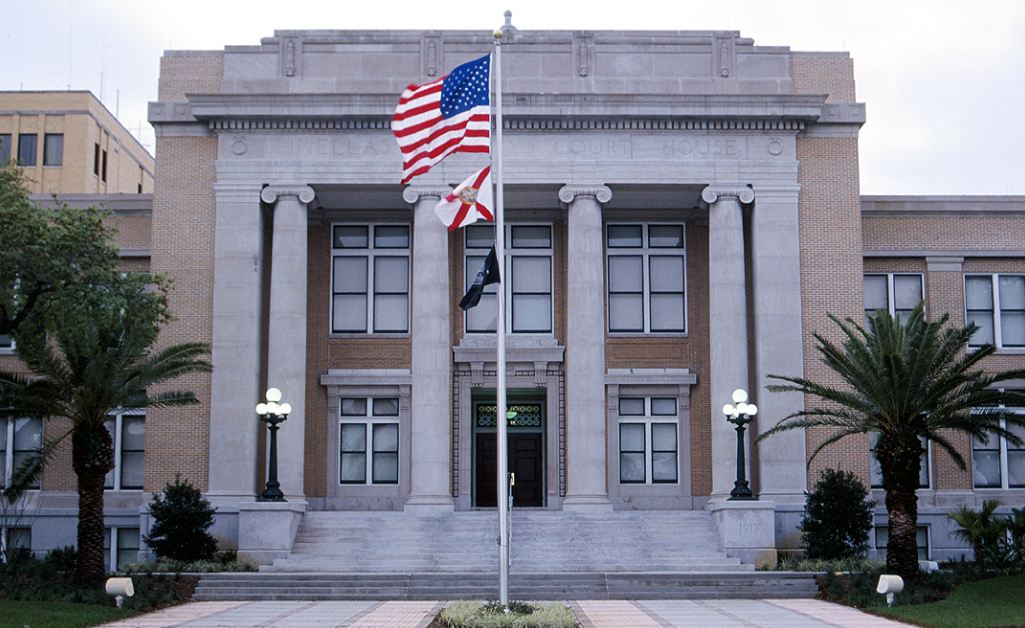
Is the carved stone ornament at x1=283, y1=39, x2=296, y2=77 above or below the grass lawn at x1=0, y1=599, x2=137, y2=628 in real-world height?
above

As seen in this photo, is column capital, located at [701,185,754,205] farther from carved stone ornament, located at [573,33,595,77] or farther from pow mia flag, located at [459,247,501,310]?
pow mia flag, located at [459,247,501,310]

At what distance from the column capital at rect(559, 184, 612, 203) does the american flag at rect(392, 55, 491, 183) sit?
14083 mm

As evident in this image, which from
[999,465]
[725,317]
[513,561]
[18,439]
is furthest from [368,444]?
[999,465]

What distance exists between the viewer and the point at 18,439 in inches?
1597

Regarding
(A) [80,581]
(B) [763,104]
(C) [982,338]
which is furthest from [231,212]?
(C) [982,338]

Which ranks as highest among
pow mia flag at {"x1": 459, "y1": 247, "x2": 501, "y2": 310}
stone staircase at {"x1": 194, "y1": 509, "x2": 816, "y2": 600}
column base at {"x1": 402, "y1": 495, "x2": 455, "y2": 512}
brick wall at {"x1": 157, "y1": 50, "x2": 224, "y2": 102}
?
brick wall at {"x1": 157, "y1": 50, "x2": 224, "y2": 102}

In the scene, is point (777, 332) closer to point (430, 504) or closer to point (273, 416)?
point (430, 504)

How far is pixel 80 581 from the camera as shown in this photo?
94.1 ft

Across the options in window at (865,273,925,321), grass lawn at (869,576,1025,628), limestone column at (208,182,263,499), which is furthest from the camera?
window at (865,273,925,321)

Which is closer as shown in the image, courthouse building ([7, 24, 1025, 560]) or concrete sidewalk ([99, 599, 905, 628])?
concrete sidewalk ([99, 599, 905, 628])

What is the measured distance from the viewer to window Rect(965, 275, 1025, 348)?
4109 centimetres

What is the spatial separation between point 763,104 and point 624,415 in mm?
9661

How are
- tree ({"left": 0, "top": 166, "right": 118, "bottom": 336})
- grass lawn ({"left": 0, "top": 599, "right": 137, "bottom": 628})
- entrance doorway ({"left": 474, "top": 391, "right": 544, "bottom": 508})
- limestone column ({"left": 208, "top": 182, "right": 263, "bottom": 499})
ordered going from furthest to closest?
entrance doorway ({"left": 474, "top": 391, "right": 544, "bottom": 508})
limestone column ({"left": 208, "top": 182, "right": 263, "bottom": 499})
tree ({"left": 0, "top": 166, "right": 118, "bottom": 336})
grass lawn ({"left": 0, "top": 599, "right": 137, "bottom": 628})

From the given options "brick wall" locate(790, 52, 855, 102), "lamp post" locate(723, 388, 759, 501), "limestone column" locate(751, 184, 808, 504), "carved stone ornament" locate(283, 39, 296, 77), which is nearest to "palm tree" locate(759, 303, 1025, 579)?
"lamp post" locate(723, 388, 759, 501)
